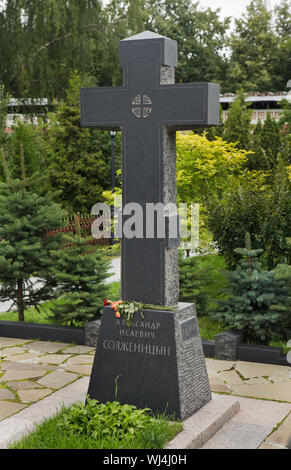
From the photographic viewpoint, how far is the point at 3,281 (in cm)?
838

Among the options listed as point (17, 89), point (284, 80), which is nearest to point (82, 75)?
point (17, 89)

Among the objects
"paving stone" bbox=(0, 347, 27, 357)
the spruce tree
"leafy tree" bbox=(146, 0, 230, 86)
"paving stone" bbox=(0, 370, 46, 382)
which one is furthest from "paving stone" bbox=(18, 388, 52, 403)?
"leafy tree" bbox=(146, 0, 230, 86)

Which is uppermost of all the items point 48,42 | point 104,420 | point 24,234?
point 48,42

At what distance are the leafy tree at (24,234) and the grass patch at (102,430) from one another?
3.59 metres

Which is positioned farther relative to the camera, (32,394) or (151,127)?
(32,394)

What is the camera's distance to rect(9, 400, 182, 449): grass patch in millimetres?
4418

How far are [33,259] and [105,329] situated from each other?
130 inches

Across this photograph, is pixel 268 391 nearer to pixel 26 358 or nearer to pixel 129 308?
pixel 129 308

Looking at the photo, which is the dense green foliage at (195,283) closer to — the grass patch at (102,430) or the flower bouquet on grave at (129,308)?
the flower bouquet on grave at (129,308)

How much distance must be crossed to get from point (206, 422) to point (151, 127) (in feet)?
8.30

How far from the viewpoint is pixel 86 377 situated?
254 inches

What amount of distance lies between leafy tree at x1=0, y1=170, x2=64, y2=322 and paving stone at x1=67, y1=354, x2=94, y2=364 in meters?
1.48

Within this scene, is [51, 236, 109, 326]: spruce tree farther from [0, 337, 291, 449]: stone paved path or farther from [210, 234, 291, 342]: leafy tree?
[210, 234, 291, 342]: leafy tree

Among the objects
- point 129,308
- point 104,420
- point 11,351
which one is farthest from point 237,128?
point 104,420
